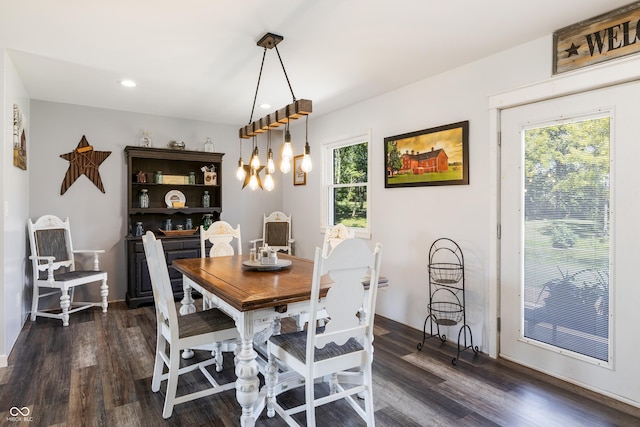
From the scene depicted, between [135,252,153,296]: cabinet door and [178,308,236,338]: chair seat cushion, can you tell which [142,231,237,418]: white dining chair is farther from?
[135,252,153,296]: cabinet door

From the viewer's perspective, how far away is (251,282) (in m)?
2.23

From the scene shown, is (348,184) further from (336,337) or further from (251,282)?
(336,337)

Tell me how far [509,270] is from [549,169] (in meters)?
0.82

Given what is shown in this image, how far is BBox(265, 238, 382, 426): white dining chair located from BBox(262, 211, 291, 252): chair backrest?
3.32 meters

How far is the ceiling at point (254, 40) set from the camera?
2.24 meters

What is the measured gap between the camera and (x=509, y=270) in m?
2.88

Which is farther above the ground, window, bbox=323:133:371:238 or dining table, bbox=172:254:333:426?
window, bbox=323:133:371:238

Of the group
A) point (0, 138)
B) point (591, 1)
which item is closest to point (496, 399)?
point (591, 1)

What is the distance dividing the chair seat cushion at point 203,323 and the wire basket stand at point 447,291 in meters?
1.74

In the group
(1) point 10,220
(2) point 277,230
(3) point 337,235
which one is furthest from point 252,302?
(2) point 277,230

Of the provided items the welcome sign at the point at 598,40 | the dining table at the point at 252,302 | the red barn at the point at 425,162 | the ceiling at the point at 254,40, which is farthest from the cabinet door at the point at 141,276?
the welcome sign at the point at 598,40

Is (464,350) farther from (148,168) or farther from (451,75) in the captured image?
(148,168)

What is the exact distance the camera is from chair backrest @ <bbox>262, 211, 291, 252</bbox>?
17.8 feet

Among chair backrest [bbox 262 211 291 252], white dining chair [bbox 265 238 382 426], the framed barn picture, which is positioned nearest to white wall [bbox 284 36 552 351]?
the framed barn picture
